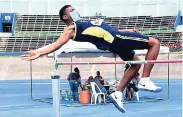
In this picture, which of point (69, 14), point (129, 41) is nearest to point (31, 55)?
point (69, 14)

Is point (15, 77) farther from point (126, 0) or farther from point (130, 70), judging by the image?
point (130, 70)

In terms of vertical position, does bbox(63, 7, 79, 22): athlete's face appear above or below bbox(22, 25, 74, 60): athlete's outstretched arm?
above

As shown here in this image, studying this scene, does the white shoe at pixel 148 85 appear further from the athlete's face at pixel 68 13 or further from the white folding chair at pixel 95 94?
the white folding chair at pixel 95 94

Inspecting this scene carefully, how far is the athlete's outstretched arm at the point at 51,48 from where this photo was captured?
270 inches

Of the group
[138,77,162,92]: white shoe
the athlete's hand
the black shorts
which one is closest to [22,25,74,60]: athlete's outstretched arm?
the athlete's hand

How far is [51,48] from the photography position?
23.1ft

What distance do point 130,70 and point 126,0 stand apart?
43554 mm

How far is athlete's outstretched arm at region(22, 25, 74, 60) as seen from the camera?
270 inches

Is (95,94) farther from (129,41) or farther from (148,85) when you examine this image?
(129,41)

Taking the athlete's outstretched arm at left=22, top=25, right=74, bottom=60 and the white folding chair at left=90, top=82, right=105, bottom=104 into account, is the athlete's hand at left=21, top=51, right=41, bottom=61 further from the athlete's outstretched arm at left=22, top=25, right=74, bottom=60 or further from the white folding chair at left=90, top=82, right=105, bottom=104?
the white folding chair at left=90, top=82, right=105, bottom=104

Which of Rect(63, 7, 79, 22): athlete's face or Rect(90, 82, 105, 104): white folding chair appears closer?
Rect(63, 7, 79, 22): athlete's face

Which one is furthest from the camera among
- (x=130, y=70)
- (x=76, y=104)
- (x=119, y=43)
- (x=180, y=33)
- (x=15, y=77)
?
(x=180, y=33)

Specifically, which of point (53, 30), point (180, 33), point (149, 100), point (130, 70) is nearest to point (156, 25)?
point (180, 33)

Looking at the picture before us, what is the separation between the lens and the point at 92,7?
50.4 metres
